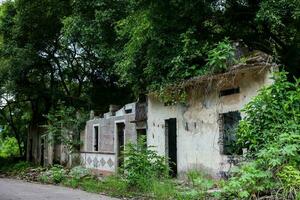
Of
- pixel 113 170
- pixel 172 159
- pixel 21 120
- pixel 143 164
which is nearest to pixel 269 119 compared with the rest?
pixel 143 164

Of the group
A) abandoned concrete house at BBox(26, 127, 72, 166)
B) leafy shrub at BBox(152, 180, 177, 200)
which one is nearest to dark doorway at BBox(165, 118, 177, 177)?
leafy shrub at BBox(152, 180, 177, 200)

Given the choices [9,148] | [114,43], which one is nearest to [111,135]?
[114,43]

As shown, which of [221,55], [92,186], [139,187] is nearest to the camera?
[221,55]

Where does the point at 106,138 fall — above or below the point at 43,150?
above

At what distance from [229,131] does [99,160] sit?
10.4 metres

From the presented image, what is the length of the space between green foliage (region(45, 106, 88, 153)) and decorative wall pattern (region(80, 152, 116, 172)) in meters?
0.95

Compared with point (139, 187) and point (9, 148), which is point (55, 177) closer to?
point (139, 187)

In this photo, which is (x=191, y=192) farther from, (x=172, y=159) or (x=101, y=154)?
(x=101, y=154)

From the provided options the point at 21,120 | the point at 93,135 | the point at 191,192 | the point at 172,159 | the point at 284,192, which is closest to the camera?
the point at 284,192

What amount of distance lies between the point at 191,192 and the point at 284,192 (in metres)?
2.39

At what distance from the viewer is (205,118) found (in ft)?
52.1

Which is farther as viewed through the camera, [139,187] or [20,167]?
[20,167]

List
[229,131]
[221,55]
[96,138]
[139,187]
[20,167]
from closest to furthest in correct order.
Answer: [221,55] < [139,187] < [229,131] < [96,138] < [20,167]

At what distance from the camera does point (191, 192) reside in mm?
11602
